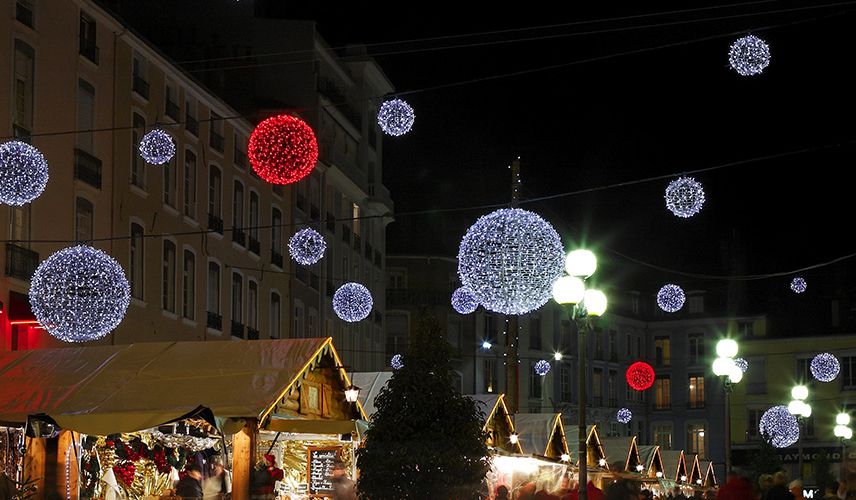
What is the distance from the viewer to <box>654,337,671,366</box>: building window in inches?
3145

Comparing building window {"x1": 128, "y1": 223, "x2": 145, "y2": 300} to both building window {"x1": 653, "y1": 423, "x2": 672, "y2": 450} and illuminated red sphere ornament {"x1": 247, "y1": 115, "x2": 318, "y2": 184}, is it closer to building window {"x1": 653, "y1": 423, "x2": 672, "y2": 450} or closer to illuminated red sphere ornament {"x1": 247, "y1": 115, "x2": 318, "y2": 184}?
illuminated red sphere ornament {"x1": 247, "y1": 115, "x2": 318, "y2": 184}

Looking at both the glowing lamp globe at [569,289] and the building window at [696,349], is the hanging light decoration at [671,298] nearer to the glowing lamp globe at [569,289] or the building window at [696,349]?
the glowing lamp globe at [569,289]

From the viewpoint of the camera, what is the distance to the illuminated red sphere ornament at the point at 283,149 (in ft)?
69.7

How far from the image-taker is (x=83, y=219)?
3138 centimetres

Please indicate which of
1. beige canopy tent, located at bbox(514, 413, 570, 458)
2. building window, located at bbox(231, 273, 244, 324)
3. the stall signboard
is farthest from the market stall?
building window, located at bbox(231, 273, 244, 324)

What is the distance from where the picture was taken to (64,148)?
30.4m

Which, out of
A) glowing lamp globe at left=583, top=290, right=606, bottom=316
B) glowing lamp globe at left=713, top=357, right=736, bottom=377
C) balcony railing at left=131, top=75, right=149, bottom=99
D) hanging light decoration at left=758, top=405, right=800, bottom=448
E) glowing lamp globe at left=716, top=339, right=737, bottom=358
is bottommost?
hanging light decoration at left=758, top=405, right=800, bottom=448

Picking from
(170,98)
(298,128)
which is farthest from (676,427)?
(298,128)

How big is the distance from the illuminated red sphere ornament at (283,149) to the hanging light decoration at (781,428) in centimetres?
2635

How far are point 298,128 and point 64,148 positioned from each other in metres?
10.7

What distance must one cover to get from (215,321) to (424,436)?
2269 centimetres

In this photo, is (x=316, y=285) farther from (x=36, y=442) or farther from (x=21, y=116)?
(x=36, y=442)

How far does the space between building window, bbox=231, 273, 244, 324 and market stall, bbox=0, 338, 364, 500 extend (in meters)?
20.0

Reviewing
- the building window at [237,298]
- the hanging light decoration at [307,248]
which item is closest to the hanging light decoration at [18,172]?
the hanging light decoration at [307,248]
